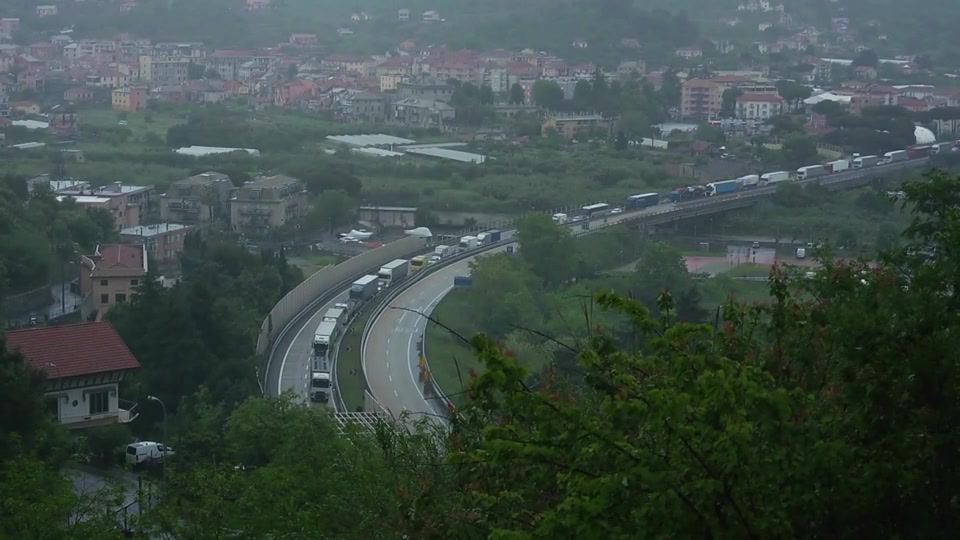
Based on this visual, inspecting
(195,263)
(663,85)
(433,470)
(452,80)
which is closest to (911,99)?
(663,85)

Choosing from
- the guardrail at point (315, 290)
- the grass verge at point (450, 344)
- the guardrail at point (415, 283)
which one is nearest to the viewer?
the guardrail at point (415, 283)

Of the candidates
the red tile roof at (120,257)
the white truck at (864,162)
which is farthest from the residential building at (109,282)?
the white truck at (864,162)

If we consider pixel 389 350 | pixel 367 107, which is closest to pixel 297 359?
pixel 389 350

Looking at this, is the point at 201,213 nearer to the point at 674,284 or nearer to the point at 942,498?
the point at 674,284

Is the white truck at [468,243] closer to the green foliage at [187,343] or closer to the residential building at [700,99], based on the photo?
the green foliage at [187,343]

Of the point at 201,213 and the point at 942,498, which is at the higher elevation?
the point at 942,498

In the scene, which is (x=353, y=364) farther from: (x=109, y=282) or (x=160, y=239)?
(x=160, y=239)
